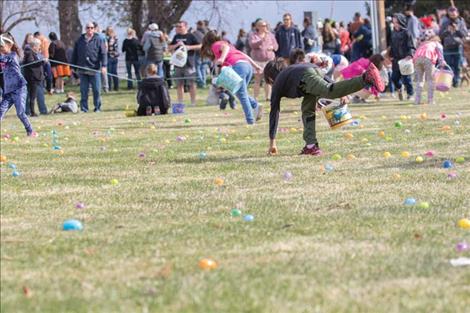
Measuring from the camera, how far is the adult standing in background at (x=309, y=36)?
1021 inches

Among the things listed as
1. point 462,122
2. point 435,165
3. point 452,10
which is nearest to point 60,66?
point 452,10

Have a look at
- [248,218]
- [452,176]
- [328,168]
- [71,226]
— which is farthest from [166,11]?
[71,226]

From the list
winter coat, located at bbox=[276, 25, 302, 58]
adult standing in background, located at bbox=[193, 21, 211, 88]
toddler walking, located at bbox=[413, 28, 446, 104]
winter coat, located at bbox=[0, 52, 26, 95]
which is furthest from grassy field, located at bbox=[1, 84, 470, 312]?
adult standing in background, located at bbox=[193, 21, 211, 88]

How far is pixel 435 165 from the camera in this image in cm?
939

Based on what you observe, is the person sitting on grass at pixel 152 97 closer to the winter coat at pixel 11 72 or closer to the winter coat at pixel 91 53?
the winter coat at pixel 91 53

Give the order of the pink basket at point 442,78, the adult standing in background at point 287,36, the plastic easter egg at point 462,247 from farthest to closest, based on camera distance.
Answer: the adult standing in background at point 287,36
the pink basket at point 442,78
the plastic easter egg at point 462,247

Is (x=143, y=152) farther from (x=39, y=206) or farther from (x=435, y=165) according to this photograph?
(x=39, y=206)

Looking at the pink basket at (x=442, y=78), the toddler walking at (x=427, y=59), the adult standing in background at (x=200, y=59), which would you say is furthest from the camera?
the adult standing in background at (x=200, y=59)

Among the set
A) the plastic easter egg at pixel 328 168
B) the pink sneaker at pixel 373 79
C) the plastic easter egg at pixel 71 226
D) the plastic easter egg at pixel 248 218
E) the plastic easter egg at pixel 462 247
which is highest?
the pink sneaker at pixel 373 79

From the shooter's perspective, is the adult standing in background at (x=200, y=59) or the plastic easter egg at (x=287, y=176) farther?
the adult standing in background at (x=200, y=59)

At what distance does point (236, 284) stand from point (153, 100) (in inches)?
611

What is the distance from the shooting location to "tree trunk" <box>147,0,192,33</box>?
3547 centimetres

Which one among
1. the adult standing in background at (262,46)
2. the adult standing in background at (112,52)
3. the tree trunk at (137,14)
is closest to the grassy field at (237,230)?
the adult standing in background at (262,46)

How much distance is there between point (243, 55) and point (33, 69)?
24.2 feet
